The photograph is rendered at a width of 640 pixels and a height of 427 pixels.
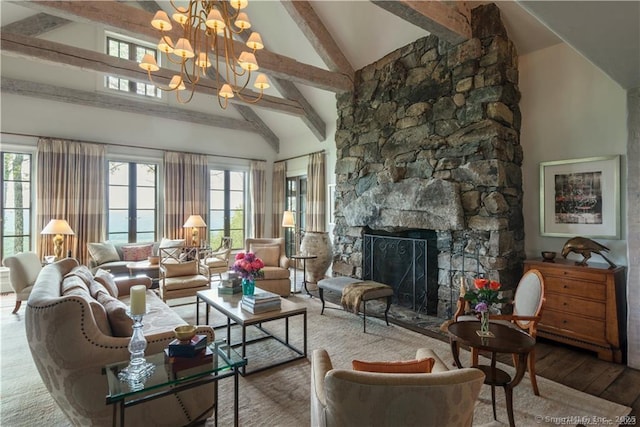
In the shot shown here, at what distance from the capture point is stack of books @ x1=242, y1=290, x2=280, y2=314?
2.90 metres

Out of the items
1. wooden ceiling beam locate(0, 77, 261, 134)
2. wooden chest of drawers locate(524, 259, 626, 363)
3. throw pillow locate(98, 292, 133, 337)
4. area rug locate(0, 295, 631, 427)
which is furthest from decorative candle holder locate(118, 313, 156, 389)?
wooden ceiling beam locate(0, 77, 261, 134)

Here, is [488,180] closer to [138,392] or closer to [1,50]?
[138,392]

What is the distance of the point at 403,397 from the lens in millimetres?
1096

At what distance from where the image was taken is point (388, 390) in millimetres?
1096

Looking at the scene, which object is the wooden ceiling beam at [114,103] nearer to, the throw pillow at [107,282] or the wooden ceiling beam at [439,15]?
the throw pillow at [107,282]

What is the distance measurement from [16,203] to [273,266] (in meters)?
4.41

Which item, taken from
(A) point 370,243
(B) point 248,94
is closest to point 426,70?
(A) point 370,243

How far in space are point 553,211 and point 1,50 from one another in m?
6.66

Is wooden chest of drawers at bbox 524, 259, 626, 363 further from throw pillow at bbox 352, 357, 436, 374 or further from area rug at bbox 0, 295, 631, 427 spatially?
throw pillow at bbox 352, 357, 436, 374

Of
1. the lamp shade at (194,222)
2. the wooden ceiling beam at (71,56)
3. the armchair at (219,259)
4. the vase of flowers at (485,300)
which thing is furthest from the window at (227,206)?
the vase of flowers at (485,300)

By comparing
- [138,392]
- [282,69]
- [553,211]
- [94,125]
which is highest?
[282,69]

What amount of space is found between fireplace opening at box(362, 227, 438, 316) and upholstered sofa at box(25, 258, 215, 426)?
3091 mm

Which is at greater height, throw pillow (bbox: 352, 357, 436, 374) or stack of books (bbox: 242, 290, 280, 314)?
throw pillow (bbox: 352, 357, 436, 374)

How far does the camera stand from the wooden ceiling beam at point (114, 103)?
5336mm
